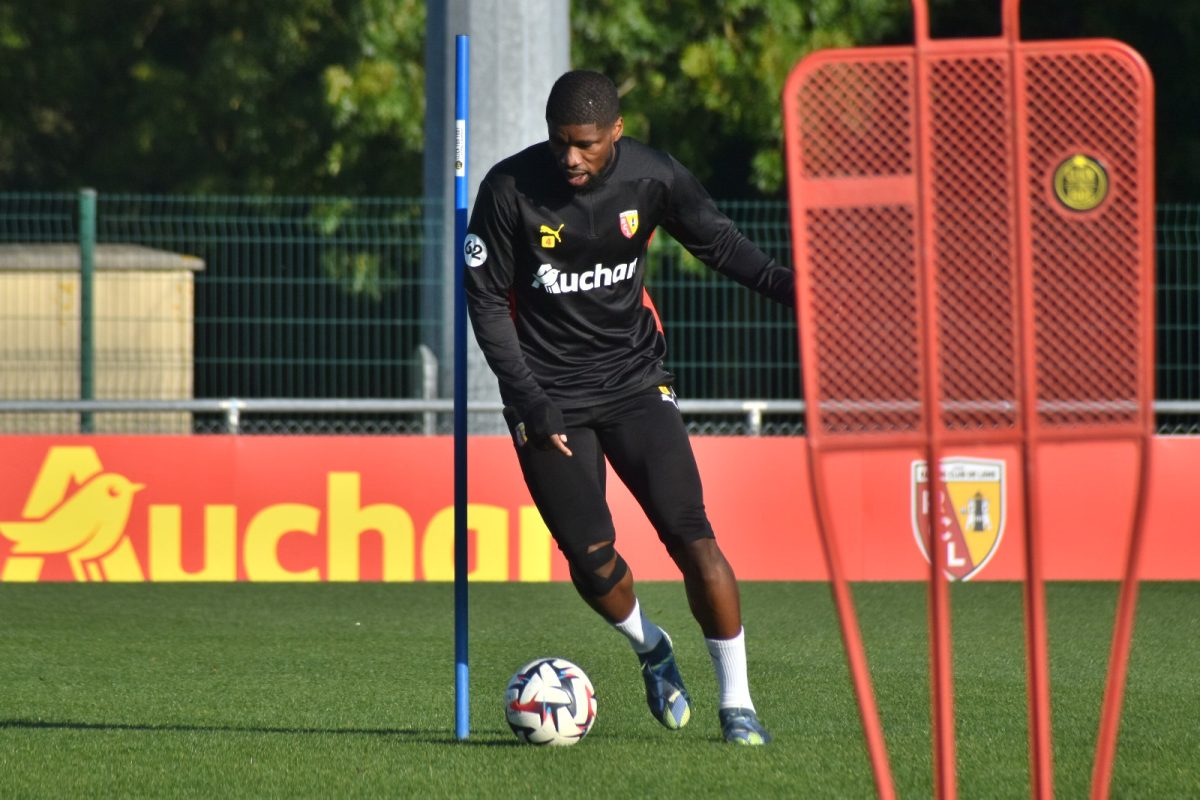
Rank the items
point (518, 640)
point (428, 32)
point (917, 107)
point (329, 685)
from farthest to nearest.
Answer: point (428, 32) → point (518, 640) → point (329, 685) → point (917, 107)

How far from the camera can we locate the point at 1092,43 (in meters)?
3.31

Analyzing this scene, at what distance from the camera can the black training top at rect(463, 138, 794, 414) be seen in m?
5.28

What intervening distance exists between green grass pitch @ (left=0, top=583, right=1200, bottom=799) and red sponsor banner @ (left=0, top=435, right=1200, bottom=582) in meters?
0.21

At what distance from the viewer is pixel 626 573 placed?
5598 millimetres

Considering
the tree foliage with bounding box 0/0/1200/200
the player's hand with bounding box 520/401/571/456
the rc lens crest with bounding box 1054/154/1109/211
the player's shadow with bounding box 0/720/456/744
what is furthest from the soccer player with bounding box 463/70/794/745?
the tree foliage with bounding box 0/0/1200/200

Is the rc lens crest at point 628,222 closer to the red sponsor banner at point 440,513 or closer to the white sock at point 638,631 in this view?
the white sock at point 638,631

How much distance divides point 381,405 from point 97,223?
210 centimetres

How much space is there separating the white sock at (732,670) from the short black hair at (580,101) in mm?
1594

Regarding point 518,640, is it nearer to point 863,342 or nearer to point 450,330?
point 450,330

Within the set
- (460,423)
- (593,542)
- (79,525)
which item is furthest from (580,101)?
(79,525)

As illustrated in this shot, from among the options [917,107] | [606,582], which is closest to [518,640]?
[606,582]

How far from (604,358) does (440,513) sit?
4.79m

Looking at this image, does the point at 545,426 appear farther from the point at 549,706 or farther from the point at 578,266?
the point at 549,706

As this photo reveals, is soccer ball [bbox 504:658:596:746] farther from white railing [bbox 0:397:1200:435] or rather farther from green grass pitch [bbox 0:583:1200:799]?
white railing [bbox 0:397:1200:435]
